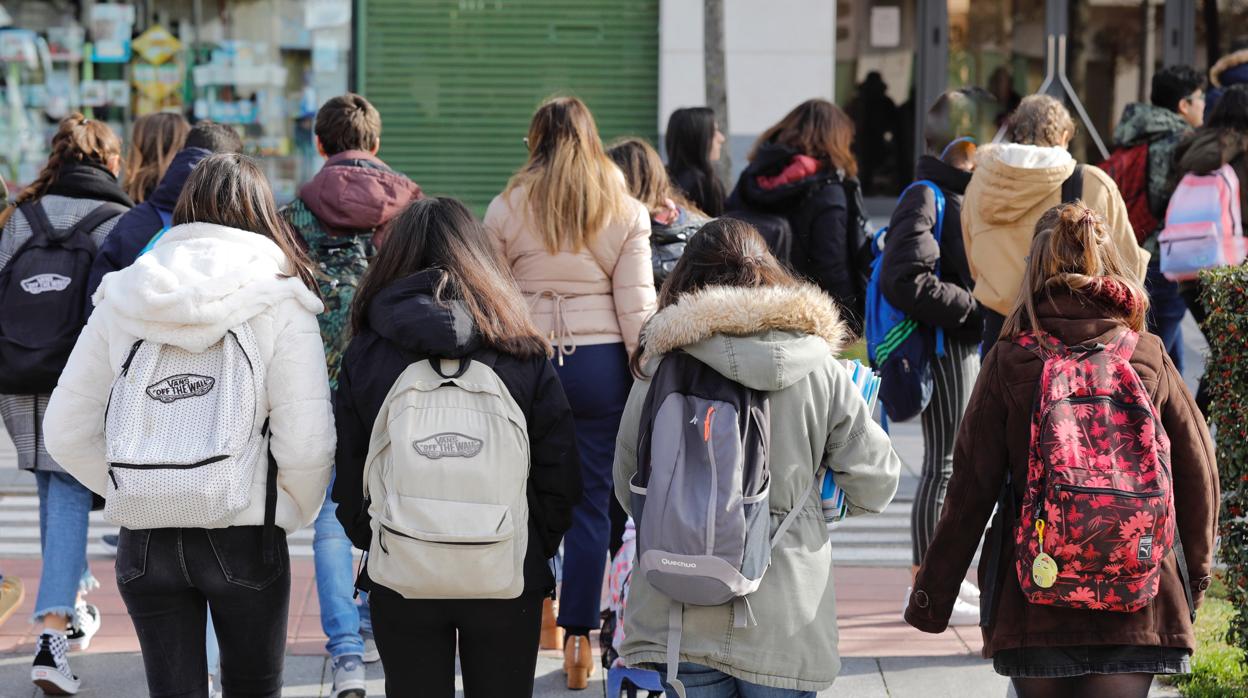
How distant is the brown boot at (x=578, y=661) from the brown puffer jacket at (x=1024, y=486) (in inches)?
65.6

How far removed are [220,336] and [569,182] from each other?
176cm

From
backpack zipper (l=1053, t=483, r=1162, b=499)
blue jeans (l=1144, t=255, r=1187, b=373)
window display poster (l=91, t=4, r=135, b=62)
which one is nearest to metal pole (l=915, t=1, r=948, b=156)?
blue jeans (l=1144, t=255, r=1187, b=373)

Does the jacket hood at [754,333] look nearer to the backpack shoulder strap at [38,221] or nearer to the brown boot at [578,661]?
the brown boot at [578,661]

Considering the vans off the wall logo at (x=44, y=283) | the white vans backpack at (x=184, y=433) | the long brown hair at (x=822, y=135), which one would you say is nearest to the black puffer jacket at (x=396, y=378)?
the white vans backpack at (x=184, y=433)

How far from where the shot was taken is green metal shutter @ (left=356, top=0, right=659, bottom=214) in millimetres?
13438

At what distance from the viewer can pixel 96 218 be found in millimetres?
5309

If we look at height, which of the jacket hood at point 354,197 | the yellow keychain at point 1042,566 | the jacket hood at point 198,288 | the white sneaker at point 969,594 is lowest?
the white sneaker at point 969,594

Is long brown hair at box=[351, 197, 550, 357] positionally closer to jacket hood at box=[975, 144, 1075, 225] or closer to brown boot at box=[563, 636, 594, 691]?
brown boot at box=[563, 636, 594, 691]

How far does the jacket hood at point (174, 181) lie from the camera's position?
5082 mm

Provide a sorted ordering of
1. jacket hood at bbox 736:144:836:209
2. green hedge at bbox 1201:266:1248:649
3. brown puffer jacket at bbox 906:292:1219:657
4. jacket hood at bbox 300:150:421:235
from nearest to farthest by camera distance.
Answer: brown puffer jacket at bbox 906:292:1219:657 < green hedge at bbox 1201:266:1248:649 < jacket hood at bbox 300:150:421:235 < jacket hood at bbox 736:144:836:209

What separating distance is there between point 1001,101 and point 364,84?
6.11 meters

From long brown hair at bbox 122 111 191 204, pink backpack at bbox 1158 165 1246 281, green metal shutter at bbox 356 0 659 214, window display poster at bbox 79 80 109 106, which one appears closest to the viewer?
long brown hair at bbox 122 111 191 204

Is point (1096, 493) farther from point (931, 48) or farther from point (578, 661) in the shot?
point (931, 48)

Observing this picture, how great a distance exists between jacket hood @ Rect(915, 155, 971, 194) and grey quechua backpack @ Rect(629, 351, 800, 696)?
2541mm
